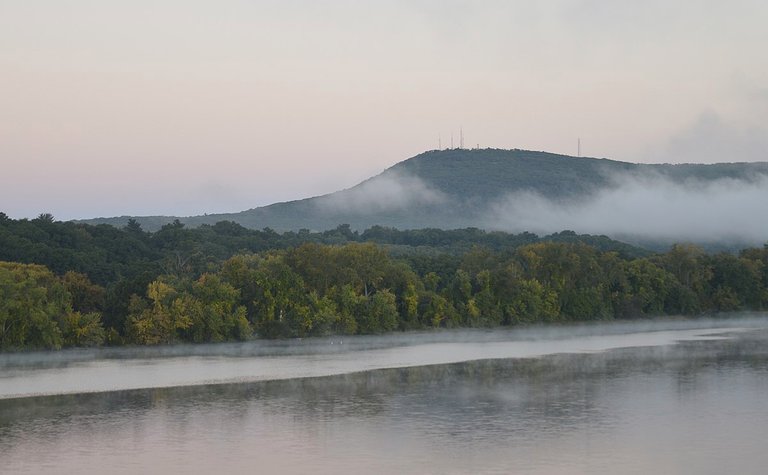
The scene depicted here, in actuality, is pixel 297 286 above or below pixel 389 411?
above

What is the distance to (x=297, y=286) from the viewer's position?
7344 cm

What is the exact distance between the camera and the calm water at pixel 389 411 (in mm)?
28156

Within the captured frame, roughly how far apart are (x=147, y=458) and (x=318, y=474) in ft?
18.6

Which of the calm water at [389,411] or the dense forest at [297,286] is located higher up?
the dense forest at [297,286]

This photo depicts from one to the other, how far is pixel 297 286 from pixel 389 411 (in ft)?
123

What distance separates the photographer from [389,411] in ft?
120

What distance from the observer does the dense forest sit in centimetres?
6538

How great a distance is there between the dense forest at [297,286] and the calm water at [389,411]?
4.48 meters

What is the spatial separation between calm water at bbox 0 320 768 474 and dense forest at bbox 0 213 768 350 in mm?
4475

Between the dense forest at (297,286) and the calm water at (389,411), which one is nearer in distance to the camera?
the calm water at (389,411)

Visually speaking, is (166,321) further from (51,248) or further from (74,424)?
(74,424)

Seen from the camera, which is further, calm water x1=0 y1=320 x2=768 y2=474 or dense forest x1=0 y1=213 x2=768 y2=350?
dense forest x1=0 y1=213 x2=768 y2=350

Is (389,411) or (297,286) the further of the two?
(297,286)

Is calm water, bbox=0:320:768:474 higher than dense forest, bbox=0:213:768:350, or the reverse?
dense forest, bbox=0:213:768:350
